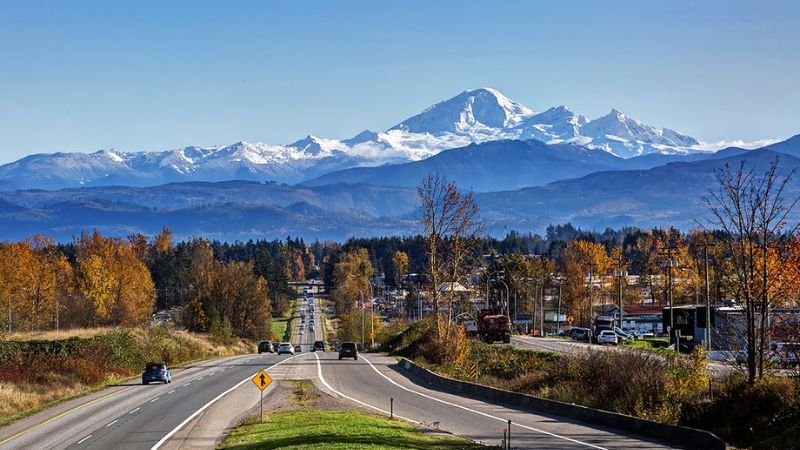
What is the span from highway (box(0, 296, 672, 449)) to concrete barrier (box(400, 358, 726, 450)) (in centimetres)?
66

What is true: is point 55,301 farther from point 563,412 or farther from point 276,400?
point 563,412

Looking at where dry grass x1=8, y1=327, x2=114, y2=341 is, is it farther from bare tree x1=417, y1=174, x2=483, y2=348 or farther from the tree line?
bare tree x1=417, y1=174, x2=483, y2=348

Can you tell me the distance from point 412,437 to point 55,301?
99634 millimetres

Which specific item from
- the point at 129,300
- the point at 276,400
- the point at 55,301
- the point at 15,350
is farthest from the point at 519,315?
the point at 276,400

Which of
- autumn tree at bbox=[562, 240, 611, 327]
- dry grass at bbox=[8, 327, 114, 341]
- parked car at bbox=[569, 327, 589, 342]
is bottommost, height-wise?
parked car at bbox=[569, 327, 589, 342]

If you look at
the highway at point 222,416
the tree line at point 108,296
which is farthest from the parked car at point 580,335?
the tree line at point 108,296

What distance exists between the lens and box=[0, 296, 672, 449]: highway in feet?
→ 105

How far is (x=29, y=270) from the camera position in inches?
4715

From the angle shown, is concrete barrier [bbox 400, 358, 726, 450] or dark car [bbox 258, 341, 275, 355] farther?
dark car [bbox 258, 341, 275, 355]

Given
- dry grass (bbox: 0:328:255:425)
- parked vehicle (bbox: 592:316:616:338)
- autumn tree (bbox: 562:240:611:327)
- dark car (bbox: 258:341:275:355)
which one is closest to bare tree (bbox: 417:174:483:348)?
parked vehicle (bbox: 592:316:616:338)

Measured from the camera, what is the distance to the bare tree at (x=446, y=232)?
226 ft

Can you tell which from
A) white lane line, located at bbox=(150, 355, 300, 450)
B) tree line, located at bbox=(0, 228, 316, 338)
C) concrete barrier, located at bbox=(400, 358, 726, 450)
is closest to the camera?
concrete barrier, located at bbox=(400, 358, 726, 450)

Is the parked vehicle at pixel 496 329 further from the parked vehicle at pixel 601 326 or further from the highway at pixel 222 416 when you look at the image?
the highway at pixel 222 416

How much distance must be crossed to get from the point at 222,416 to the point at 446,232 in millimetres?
31865
